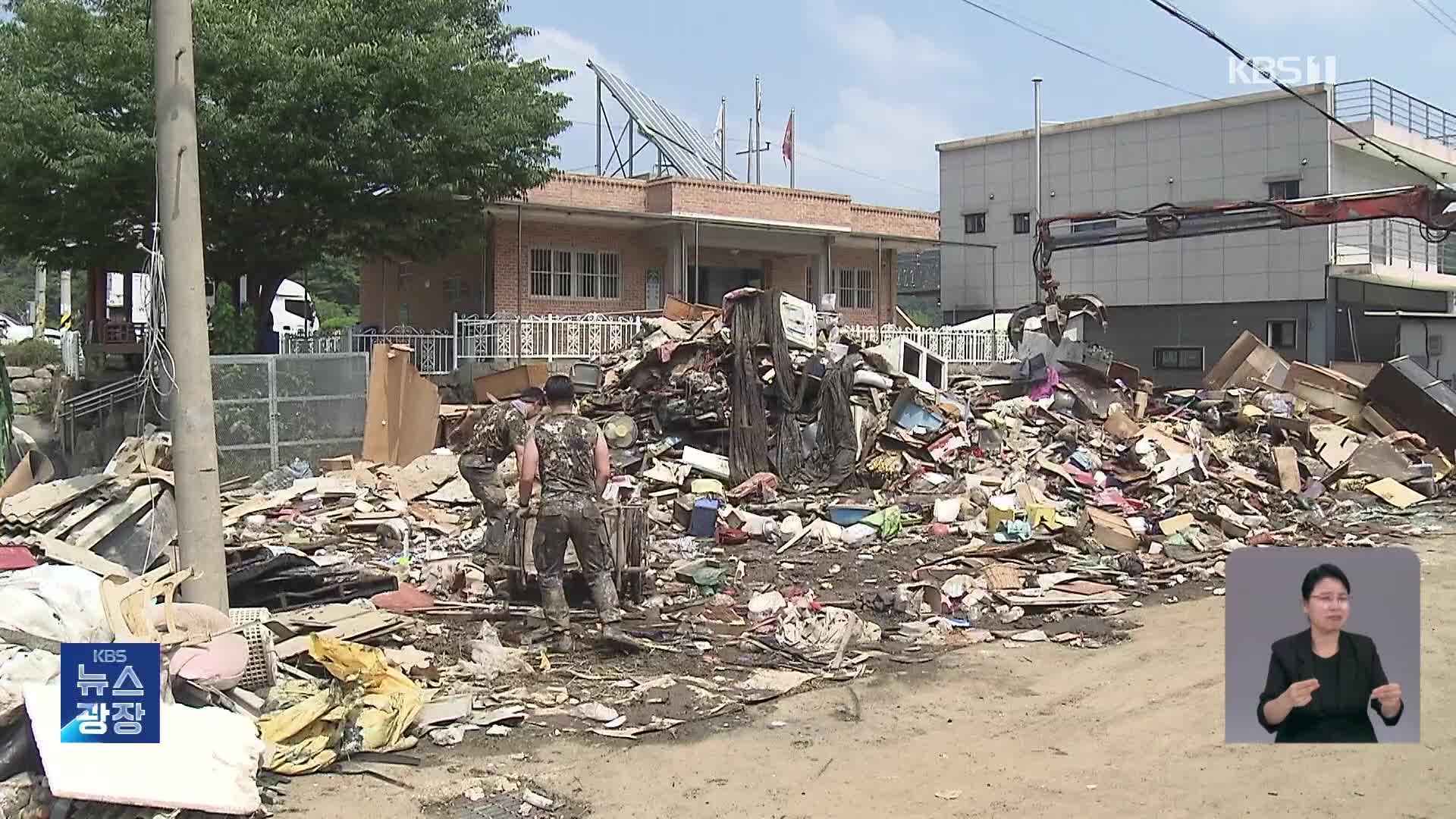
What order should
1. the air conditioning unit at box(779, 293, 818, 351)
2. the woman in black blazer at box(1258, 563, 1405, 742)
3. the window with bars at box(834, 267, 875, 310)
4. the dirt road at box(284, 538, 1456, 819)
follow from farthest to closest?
the window with bars at box(834, 267, 875, 310)
the air conditioning unit at box(779, 293, 818, 351)
the dirt road at box(284, 538, 1456, 819)
the woman in black blazer at box(1258, 563, 1405, 742)

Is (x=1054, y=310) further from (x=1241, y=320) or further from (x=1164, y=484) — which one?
(x=1241, y=320)

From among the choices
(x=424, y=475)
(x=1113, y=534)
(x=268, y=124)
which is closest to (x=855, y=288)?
(x=268, y=124)

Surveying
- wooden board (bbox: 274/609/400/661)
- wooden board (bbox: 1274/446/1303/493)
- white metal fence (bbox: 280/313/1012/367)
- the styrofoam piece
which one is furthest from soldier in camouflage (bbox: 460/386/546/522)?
wooden board (bbox: 1274/446/1303/493)

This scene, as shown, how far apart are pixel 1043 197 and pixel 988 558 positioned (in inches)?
905

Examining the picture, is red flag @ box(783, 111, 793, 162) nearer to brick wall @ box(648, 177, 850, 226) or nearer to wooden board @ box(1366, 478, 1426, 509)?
brick wall @ box(648, 177, 850, 226)

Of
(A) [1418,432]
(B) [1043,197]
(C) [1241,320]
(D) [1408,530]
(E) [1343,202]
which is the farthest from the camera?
(B) [1043,197]

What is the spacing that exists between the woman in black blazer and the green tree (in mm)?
16212

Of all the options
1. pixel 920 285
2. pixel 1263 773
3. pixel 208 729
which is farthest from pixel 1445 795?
pixel 920 285

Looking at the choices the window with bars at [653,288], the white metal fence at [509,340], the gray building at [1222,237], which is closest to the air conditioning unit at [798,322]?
the white metal fence at [509,340]

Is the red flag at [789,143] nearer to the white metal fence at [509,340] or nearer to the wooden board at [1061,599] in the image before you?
the white metal fence at [509,340]

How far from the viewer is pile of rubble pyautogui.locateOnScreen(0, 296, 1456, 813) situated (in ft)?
18.7

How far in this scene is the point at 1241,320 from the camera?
1142 inches

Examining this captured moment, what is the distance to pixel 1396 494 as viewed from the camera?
15234 millimetres

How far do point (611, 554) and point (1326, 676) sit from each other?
5909 millimetres
